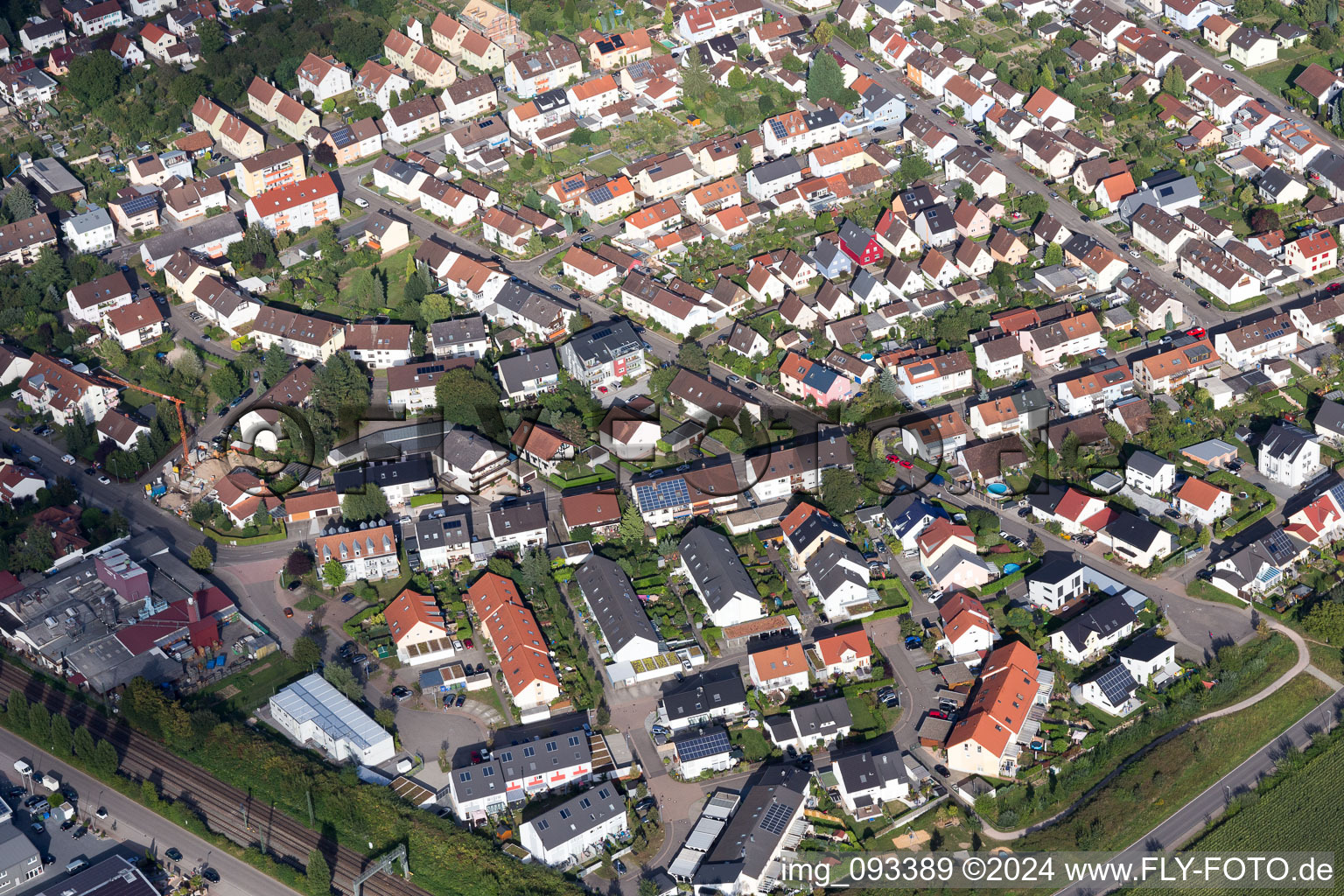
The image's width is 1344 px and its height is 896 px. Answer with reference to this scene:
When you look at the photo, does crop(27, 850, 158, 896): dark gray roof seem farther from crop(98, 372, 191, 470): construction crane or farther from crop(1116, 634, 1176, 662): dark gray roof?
crop(1116, 634, 1176, 662): dark gray roof

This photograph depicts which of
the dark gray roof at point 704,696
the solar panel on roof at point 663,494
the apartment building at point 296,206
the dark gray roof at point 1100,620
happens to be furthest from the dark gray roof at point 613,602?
the apartment building at point 296,206

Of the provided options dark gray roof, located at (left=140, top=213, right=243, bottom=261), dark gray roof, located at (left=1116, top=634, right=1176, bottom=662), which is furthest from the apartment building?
dark gray roof, located at (left=1116, top=634, right=1176, bottom=662)

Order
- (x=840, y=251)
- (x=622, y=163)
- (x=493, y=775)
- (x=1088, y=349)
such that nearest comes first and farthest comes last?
1. (x=493, y=775)
2. (x=1088, y=349)
3. (x=840, y=251)
4. (x=622, y=163)

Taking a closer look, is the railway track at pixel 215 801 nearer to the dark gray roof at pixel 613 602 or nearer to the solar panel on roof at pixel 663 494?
the dark gray roof at pixel 613 602

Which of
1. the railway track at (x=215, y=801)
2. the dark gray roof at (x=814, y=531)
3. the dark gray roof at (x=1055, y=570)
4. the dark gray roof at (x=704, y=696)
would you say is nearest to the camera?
the railway track at (x=215, y=801)

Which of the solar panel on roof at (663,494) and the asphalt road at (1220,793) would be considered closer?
the asphalt road at (1220,793)

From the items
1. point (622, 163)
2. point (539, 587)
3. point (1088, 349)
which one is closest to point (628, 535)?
point (539, 587)

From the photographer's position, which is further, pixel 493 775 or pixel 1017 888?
pixel 493 775

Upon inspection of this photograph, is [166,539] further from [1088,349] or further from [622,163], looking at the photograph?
[1088,349]
